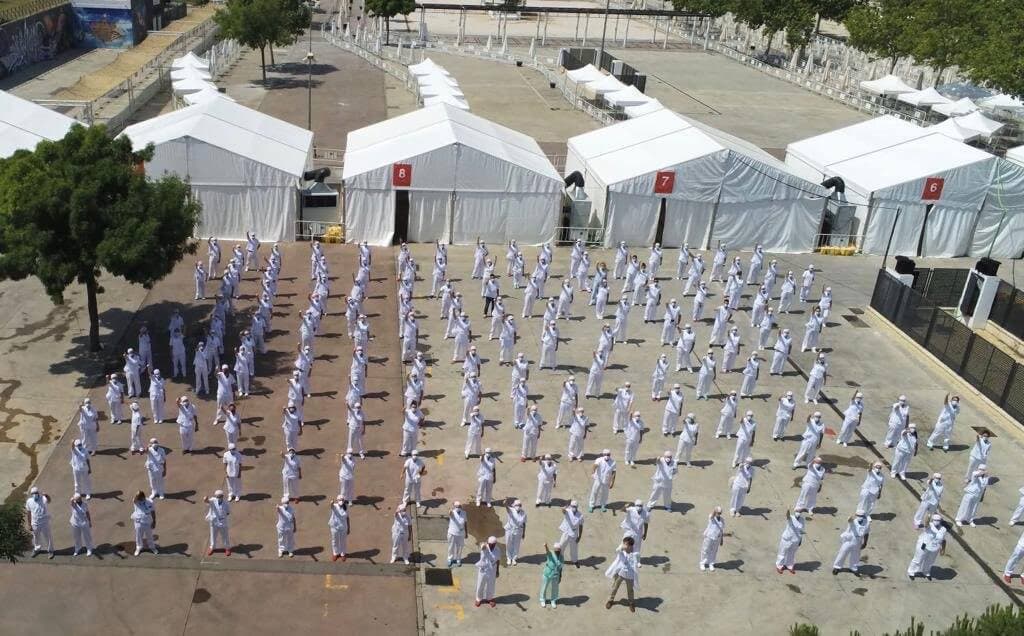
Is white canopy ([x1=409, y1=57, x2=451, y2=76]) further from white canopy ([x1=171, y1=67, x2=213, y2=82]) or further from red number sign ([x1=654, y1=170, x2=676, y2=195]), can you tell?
red number sign ([x1=654, y1=170, x2=676, y2=195])

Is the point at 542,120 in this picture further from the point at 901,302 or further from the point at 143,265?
the point at 143,265

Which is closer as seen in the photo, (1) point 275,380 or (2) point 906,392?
(1) point 275,380

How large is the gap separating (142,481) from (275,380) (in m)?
4.34

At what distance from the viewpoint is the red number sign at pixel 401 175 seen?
88.9 ft

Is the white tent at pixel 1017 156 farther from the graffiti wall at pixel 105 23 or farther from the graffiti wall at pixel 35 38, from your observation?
the graffiti wall at pixel 105 23

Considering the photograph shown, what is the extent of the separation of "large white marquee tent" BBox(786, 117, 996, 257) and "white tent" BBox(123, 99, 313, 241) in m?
17.2

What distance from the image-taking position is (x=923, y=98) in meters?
49.8

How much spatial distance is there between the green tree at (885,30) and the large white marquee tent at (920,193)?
2672 cm

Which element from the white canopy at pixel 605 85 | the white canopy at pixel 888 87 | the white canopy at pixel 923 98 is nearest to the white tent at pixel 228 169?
the white canopy at pixel 605 85

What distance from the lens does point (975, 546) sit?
1655cm

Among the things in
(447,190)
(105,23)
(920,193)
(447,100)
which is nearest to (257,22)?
(105,23)

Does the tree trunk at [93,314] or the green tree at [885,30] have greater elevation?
the green tree at [885,30]

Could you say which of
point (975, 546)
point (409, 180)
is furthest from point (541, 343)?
point (975, 546)

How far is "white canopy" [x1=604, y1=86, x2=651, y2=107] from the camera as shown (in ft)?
145
